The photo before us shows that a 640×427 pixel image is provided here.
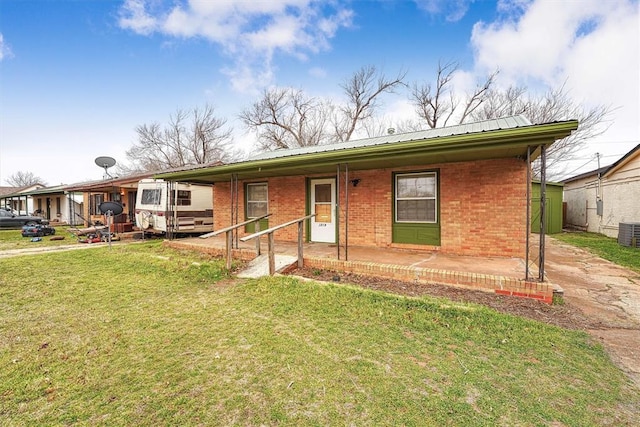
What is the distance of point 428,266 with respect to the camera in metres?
5.54

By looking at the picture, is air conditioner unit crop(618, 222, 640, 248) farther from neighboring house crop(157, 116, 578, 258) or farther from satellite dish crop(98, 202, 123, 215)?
satellite dish crop(98, 202, 123, 215)

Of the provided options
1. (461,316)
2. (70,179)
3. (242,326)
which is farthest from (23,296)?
(70,179)

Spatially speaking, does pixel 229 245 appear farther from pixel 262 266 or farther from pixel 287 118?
pixel 287 118

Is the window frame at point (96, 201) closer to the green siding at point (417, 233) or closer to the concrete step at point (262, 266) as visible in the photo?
the concrete step at point (262, 266)

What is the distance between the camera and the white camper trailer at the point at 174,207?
11.1 m

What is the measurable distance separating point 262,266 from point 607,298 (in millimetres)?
5938

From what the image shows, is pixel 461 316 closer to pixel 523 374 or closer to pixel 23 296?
pixel 523 374

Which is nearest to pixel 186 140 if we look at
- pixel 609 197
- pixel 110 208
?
pixel 110 208

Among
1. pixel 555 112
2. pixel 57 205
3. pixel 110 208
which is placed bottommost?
pixel 110 208

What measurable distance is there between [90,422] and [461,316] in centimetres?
377

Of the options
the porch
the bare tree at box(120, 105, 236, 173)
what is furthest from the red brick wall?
the bare tree at box(120, 105, 236, 173)

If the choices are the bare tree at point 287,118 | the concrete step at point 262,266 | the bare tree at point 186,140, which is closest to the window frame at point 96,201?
the bare tree at point 186,140

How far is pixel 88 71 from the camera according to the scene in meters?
13.8

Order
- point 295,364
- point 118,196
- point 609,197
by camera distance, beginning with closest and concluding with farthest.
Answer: point 295,364, point 609,197, point 118,196
